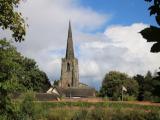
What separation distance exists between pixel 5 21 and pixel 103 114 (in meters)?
29.6

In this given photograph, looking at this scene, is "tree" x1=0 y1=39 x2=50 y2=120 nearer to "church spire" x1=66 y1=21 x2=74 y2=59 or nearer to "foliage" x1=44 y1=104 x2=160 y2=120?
"foliage" x1=44 y1=104 x2=160 y2=120

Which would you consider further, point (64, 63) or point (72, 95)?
point (64, 63)

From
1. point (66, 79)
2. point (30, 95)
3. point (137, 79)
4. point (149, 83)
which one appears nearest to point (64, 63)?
point (66, 79)

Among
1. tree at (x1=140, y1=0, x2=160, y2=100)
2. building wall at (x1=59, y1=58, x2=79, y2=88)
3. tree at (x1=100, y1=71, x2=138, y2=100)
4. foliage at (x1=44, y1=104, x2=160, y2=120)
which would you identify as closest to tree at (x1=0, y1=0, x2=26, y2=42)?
tree at (x1=140, y1=0, x2=160, y2=100)

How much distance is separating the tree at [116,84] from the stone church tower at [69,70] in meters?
16.7

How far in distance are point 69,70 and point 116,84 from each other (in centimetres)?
2324

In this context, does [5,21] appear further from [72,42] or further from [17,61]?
[72,42]

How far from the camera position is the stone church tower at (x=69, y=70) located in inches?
4852

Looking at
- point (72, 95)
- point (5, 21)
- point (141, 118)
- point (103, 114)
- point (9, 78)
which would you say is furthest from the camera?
point (72, 95)

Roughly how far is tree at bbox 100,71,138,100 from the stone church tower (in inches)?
656

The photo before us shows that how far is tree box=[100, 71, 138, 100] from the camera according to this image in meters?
100

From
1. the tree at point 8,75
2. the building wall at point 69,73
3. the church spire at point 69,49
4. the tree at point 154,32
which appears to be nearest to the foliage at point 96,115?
the tree at point 8,75

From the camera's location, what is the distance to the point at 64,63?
12419 centimetres

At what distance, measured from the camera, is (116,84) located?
103625 millimetres
